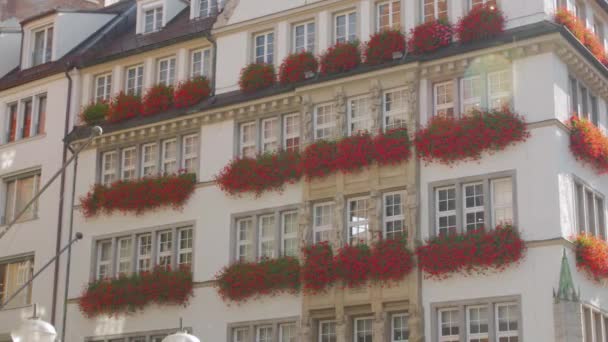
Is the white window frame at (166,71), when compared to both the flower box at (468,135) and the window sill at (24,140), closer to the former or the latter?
the window sill at (24,140)

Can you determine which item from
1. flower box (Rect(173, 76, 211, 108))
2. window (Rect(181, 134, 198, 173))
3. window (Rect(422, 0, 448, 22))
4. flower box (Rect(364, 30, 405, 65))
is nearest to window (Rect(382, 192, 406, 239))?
flower box (Rect(364, 30, 405, 65))

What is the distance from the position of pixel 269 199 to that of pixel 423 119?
5244mm

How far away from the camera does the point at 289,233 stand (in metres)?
34.6

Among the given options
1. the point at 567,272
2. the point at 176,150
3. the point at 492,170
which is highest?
the point at 176,150

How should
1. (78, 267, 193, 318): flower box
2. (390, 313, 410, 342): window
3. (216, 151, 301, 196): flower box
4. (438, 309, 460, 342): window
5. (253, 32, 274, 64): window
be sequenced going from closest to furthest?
(438, 309, 460, 342): window → (390, 313, 410, 342): window → (216, 151, 301, 196): flower box → (78, 267, 193, 318): flower box → (253, 32, 274, 64): window

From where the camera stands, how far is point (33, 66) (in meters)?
43.2

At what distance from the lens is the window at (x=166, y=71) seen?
128ft

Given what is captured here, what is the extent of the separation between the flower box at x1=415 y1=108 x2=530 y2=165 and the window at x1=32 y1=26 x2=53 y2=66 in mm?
16400

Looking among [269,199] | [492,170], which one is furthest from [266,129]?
[492,170]

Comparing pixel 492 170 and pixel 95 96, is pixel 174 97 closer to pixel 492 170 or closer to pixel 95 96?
pixel 95 96

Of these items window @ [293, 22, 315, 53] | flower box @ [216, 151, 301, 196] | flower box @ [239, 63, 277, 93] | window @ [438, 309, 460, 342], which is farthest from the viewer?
flower box @ [239, 63, 277, 93]

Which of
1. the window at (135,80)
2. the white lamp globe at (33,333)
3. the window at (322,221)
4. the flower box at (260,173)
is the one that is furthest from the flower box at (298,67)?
the white lamp globe at (33,333)

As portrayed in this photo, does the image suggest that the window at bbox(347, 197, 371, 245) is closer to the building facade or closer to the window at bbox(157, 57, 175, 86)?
the building facade

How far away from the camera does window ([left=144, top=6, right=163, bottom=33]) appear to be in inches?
1626
